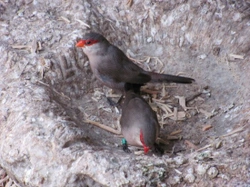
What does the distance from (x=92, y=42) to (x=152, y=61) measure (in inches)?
36.7

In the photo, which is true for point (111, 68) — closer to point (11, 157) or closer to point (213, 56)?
point (213, 56)

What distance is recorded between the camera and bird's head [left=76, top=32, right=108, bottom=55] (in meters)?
6.05

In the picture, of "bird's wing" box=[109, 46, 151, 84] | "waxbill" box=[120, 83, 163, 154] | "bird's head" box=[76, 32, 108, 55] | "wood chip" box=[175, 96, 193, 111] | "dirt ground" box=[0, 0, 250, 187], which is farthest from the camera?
"bird's wing" box=[109, 46, 151, 84]

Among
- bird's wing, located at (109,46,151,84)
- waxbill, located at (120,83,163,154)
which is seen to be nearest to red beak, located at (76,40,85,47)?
bird's wing, located at (109,46,151,84)

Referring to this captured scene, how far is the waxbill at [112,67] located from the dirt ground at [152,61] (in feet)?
0.66

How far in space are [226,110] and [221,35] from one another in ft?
3.77

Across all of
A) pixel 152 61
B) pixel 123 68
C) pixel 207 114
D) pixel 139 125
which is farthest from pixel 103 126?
pixel 152 61

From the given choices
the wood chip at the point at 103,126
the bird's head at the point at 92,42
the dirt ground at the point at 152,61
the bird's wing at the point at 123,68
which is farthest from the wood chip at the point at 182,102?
the bird's head at the point at 92,42

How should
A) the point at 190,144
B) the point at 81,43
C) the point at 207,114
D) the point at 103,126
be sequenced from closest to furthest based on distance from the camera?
the point at 190,144
the point at 103,126
the point at 207,114
the point at 81,43

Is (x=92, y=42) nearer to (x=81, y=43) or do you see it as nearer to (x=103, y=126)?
(x=81, y=43)

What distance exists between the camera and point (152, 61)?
659 cm

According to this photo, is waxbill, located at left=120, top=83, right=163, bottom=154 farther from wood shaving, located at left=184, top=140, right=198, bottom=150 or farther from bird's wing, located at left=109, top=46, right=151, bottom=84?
bird's wing, located at left=109, top=46, right=151, bottom=84

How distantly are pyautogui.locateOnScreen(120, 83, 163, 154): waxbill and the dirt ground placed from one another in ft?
0.47

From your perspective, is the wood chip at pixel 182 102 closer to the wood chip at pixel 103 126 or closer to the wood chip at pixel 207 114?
the wood chip at pixel 207 114
